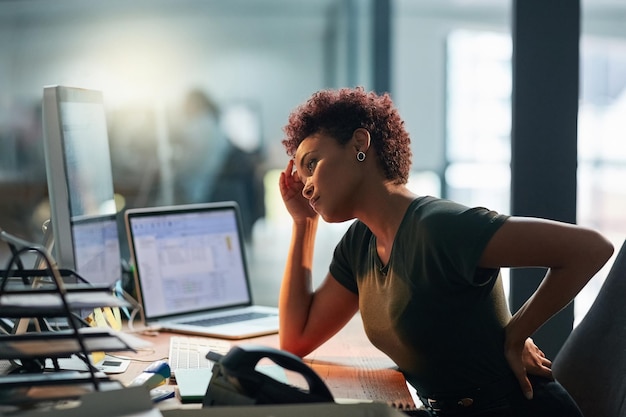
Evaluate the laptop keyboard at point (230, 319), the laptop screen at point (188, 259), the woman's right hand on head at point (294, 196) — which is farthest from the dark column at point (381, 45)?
the woman's right hand on head at point (294, 196)

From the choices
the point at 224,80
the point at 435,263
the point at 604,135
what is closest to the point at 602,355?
the point at 435,263

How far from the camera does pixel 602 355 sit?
1582 mm

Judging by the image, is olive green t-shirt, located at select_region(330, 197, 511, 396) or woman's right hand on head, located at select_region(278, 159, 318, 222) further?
woman's right hand on head, located at select_region(278, 159, 318, 222)

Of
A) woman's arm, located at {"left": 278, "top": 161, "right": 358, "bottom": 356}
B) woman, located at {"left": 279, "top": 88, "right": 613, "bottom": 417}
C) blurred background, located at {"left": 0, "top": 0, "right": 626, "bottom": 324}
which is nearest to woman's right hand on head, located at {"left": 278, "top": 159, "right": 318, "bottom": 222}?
woman's arm, located at {"left": 278, "top": 161, "right": 358, "bottom": 356}

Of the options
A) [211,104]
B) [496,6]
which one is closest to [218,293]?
[211,104]

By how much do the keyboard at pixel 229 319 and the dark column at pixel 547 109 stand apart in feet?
2.43

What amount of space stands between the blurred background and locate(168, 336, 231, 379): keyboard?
118cm

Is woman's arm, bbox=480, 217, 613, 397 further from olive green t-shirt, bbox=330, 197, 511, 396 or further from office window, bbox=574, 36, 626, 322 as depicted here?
office window, bbox=574, 36, 626, 322

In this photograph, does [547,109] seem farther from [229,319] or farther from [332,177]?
[229,319]

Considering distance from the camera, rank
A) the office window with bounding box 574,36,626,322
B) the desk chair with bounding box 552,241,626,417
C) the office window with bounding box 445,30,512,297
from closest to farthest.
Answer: the desk chair with bounding box 552,241,626,417 < the office window with bounding box 445,30,512,297 < the office window with bounding box 574,36,626,322

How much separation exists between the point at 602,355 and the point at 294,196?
2.46 feet

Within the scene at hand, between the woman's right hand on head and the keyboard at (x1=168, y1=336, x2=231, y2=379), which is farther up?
the woman's right hand on head

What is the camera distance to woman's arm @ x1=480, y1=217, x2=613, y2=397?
139 cm

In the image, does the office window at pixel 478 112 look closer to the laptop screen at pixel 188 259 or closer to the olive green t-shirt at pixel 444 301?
the laptop screen at pixel 188 259
